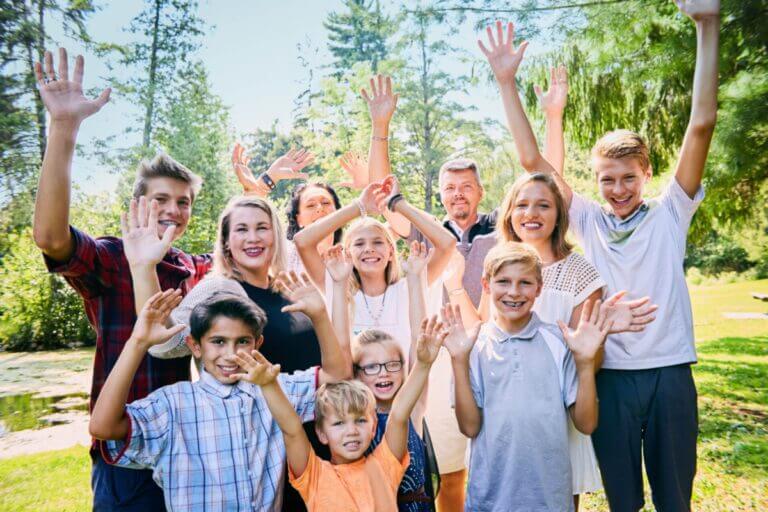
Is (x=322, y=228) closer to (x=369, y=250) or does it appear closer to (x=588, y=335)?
(x=369, y=250)

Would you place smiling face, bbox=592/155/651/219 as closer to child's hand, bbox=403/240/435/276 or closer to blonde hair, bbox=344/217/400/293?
child's hand, bbox=403/240/435/276

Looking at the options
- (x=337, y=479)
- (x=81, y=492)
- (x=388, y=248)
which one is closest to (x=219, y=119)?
(x=81, y=492)

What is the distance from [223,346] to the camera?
2.09m

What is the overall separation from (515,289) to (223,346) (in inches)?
46.0

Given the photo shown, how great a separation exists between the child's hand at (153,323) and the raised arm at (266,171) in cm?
199

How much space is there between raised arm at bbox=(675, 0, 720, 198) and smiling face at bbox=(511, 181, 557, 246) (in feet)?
1.83

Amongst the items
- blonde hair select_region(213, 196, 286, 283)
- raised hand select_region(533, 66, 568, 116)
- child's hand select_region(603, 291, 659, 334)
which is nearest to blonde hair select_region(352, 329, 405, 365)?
blonde hair select_region(213, 196, 286, 283)

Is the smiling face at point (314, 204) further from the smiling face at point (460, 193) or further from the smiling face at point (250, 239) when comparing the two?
the smiling face at point (250, 239)

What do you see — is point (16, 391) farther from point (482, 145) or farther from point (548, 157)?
point (482, 145)

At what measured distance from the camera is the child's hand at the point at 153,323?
6.09ft

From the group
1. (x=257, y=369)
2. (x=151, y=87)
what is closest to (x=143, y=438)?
(x=257, y=369)

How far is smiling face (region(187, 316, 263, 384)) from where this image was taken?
6.78 feet

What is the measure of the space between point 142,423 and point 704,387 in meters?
7.28

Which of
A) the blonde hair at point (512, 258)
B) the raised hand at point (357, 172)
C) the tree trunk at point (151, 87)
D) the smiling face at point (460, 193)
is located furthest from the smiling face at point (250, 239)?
the tree trunk at point (151, 87)
